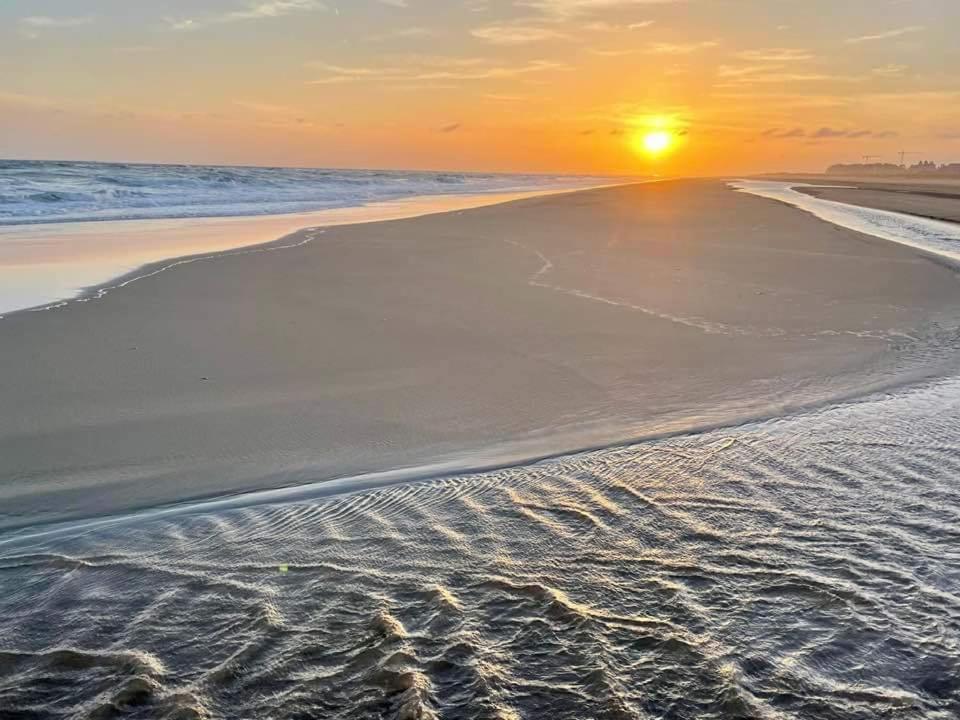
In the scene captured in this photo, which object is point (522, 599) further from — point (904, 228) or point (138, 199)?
point (138, 199)

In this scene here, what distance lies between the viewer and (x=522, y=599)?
108 inches

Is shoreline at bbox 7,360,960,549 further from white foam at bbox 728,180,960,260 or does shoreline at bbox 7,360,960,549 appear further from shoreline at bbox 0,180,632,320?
white foam at bbox 728,180,960,260

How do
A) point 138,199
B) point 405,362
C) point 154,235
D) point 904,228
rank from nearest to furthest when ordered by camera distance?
point 405,362 → point 154,235 → point 904,228 → point 138,199

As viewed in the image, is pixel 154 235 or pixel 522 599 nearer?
pixel 522 599

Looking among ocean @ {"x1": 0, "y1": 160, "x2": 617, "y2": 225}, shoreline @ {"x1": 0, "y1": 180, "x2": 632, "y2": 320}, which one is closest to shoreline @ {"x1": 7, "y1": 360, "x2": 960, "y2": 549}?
shoreline @ {"x1": 0, "y1": 180, "x2": 632, "y2": 320}

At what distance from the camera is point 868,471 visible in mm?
3896

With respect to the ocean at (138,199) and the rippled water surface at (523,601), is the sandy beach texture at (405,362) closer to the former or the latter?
the rippled water surface at (523,601)

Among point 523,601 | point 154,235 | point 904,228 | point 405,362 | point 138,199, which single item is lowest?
point 523,601

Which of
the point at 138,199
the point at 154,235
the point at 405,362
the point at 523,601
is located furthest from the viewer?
the point at 138,199

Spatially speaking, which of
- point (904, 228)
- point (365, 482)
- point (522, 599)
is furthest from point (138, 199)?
point (522, 599)

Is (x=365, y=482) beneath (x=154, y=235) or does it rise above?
beneath

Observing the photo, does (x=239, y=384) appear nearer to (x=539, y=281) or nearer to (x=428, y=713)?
(x=428, y=713)

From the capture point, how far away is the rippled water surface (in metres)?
2.24

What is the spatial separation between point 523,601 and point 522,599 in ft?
0.05
